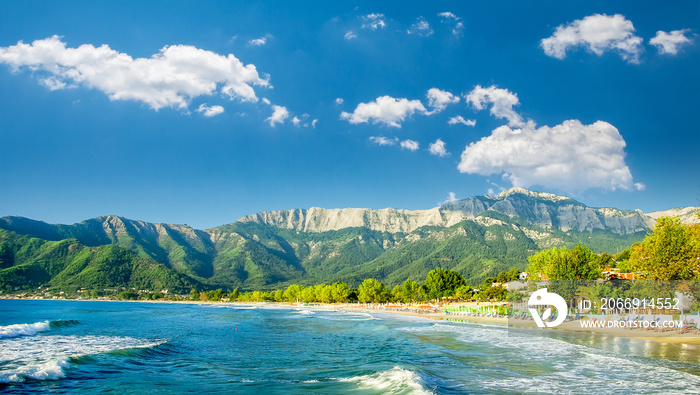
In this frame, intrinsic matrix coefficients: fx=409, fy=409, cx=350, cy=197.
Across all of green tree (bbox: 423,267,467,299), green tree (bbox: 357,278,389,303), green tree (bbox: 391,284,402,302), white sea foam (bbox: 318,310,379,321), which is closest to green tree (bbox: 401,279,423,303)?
green tree (bbox: 423,267,467,299)

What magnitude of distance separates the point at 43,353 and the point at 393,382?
1195 inches

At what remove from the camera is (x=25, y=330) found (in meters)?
53.1

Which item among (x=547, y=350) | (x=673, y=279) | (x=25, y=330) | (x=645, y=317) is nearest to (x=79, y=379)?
(x=547, y=350)

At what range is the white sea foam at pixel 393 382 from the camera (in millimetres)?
21156

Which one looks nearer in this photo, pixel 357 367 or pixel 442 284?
pixel 357 367

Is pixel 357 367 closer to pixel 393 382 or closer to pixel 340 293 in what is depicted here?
pixel 393 382

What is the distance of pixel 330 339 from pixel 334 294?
498ft

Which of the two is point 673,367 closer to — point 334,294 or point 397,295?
point 397,295

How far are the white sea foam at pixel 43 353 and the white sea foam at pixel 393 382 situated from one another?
1857 cm

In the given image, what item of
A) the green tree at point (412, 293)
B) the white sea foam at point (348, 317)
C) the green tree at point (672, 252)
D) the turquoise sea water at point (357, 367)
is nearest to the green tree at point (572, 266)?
the green tree at point (672, 252)

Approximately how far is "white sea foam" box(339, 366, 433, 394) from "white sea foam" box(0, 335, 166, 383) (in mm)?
18566

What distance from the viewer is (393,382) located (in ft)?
76.0

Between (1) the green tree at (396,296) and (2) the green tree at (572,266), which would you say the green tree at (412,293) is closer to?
(1) the green tree at (396,296)

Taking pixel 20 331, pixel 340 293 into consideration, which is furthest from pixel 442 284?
pixel 20 331
